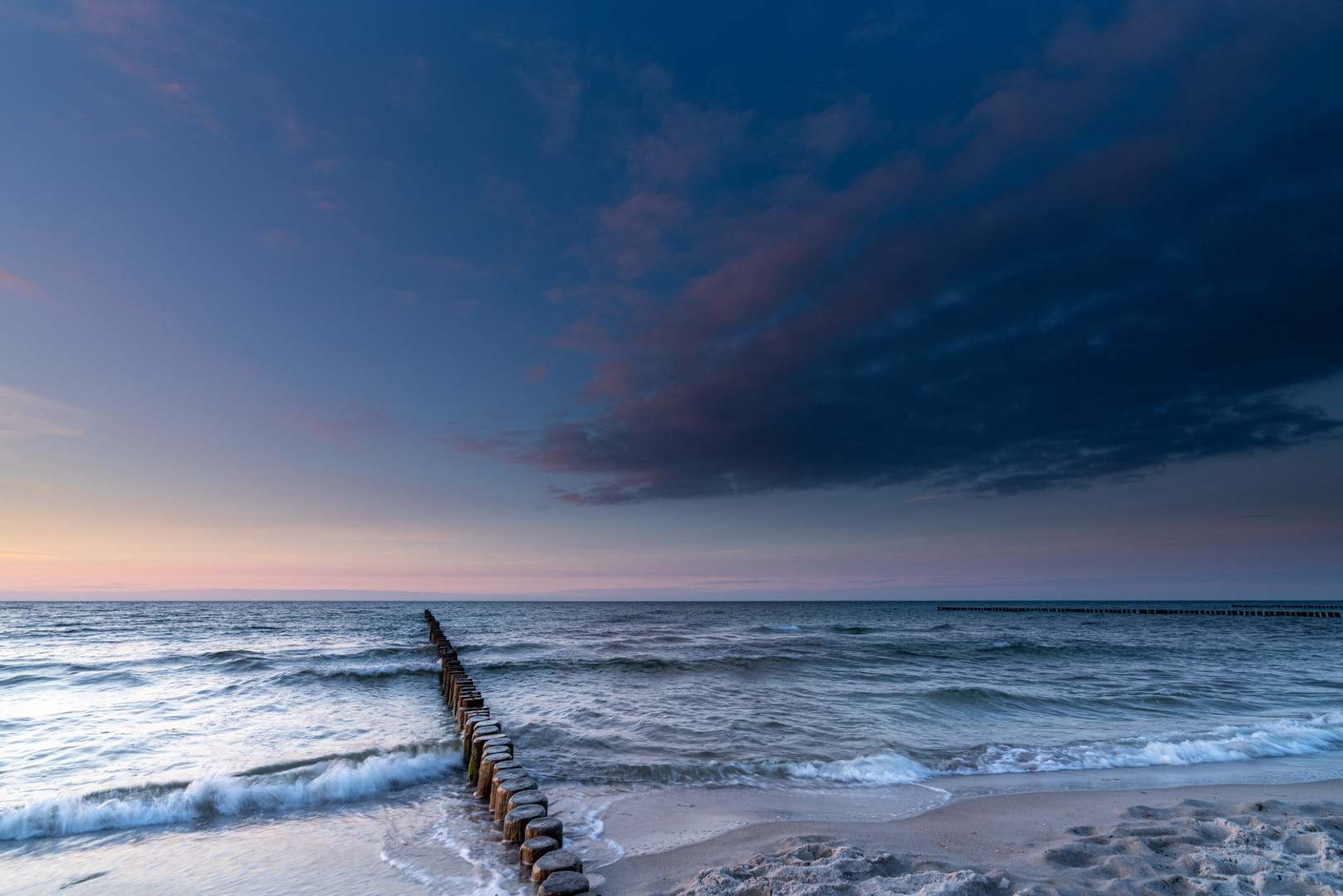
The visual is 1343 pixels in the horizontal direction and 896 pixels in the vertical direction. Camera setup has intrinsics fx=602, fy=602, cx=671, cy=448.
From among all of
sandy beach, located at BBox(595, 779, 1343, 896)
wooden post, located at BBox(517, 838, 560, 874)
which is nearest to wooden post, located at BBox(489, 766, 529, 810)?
sandy beach, located at BBox(595, 779, 1343, 896)

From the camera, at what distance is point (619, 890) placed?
17.1 ft

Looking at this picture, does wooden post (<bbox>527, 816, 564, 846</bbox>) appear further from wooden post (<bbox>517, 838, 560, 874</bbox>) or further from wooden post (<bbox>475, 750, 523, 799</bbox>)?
wooden post (<bbox>475, 750, 523, 799</bbox>)

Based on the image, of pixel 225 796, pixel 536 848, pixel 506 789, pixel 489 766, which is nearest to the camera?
pixel 536 848

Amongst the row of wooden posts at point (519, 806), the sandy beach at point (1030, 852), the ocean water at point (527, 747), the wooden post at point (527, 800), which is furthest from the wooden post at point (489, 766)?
the sandy beach at point (1030, 852)

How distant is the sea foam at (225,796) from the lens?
7.13 meters

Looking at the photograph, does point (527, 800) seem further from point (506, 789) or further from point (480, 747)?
point (480, 747)

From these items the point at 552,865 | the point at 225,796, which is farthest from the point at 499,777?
the point at 225,796

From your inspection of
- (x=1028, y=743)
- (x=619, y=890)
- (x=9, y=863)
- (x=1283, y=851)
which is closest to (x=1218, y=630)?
(x=1028, y=743)

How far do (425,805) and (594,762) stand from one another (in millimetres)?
2667

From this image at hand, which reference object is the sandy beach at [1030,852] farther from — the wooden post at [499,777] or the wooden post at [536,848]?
the wooden post at [499,777]

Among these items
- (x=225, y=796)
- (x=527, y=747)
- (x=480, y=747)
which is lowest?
(x=527, y=747)

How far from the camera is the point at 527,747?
1054cm

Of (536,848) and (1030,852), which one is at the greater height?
(536,848)

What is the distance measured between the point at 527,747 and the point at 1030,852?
7802 millimetres
